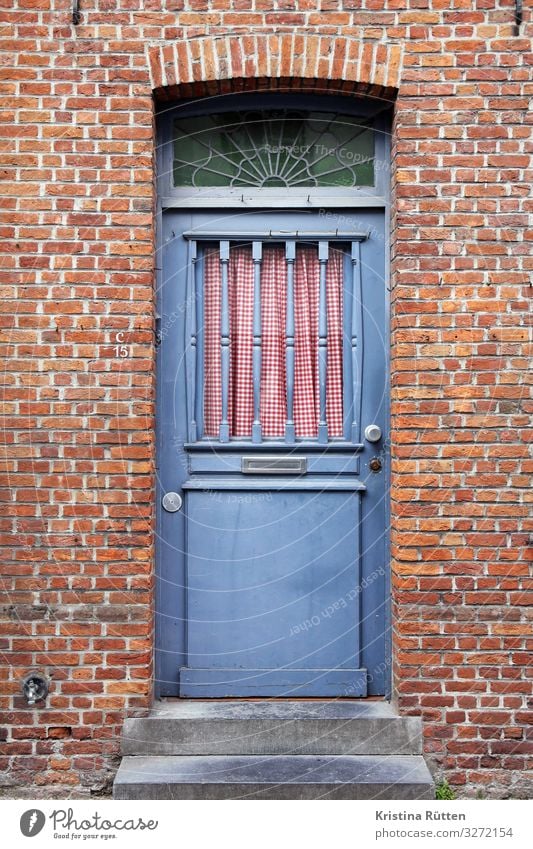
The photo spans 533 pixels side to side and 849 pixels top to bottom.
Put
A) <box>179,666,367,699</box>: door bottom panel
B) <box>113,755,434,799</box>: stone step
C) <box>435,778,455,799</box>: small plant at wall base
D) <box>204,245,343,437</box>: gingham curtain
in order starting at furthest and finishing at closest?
<box>204,245,343,437</box>: gingham curtain → <box>179,666,367,699</box>: door bottom panel → <box>435,778,455,799</box>: small plant at wall base → <box>113,755,434,799</box>: stone step

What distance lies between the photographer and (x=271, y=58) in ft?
13.2

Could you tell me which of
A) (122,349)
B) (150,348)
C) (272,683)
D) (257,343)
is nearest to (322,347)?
(257,343)

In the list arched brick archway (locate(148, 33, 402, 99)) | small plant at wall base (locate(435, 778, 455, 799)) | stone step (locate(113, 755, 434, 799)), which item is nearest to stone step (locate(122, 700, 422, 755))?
stone step (locate(113, 755, 434, 799))

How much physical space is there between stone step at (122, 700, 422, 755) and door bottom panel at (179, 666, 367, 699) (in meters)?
0.22

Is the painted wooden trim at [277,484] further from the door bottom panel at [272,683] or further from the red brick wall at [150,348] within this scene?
Result: the door bottom panel at [272,683]

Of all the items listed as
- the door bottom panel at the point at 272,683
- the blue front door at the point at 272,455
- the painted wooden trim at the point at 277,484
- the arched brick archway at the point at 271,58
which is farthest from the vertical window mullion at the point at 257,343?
the door bottom panel at the point at 272,683

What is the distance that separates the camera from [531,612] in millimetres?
4059

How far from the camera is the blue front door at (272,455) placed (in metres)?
4.28

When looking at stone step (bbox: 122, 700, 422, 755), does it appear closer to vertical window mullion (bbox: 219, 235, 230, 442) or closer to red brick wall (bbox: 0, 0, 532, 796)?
red brick wall (bbox: 0, 0, 532, 796)

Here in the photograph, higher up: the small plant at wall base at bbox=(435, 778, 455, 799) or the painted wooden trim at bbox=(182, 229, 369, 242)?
the painted wooden trim at bbox=(182, 229, 369, 242)

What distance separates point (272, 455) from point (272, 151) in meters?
1.60

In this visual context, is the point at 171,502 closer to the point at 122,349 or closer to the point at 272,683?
the point at 122,349

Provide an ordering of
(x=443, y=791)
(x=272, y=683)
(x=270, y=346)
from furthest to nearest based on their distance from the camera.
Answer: (x=270, y=346)
(x=272, y=683)
(x=443, y=791)

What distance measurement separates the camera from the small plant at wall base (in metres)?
3.98
